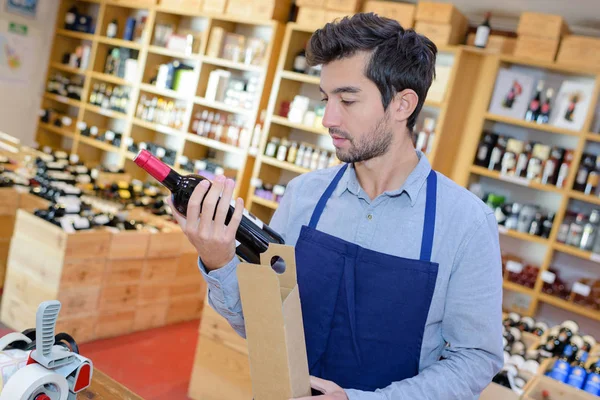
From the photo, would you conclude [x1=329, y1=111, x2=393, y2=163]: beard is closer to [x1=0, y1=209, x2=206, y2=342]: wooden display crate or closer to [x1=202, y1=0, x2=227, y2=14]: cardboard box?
[x1=0, y1=209, x2=206, y2=342]: wooden display crate

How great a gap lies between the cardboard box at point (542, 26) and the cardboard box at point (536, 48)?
30mm

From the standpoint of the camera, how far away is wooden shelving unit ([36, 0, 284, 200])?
5410 mm

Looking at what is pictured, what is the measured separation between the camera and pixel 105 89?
21.6ft

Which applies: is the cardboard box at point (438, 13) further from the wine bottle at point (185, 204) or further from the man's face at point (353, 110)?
the wine bottle at point (185, 204)

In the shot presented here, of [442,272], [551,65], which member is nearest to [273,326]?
[442,272]

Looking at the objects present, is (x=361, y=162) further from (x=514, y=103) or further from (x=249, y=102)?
(x=249, y=102)

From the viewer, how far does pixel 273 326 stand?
1.00 metres

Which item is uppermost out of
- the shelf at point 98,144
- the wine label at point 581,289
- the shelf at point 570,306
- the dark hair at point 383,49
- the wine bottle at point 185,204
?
the dark hair at point 383,49

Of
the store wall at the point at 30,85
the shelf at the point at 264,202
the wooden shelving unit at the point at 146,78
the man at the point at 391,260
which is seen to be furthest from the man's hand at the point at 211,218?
the store wall at the point at 30,85

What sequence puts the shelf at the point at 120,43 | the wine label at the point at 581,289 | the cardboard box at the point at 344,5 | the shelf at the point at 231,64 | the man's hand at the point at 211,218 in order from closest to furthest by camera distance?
the man's hand at the point at 211,218 → the wine label at the point at 581,289 → the cardboard box at the point at 344,5 → the shelf at the point at 231,64 → the shelf at the point at 120,43

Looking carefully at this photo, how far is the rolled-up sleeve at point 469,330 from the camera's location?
1.25 m

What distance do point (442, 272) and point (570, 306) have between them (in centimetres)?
320

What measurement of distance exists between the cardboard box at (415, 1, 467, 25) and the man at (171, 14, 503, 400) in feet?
10.7

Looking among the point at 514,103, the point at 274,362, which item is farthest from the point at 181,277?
the point at 274,362
